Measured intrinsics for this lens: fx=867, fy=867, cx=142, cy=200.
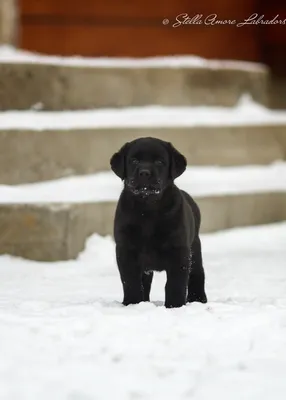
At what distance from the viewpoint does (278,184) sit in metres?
9.12

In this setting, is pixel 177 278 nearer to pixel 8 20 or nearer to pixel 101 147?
pixel 101 147

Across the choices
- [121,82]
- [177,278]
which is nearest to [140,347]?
[177,278]

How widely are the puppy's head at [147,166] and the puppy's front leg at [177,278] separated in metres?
0.38

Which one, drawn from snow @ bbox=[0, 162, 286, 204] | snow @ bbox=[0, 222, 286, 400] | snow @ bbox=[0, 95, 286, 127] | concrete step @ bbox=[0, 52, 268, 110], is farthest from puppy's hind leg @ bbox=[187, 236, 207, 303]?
concrete step @ bbox=[0, 52, 268, 110]

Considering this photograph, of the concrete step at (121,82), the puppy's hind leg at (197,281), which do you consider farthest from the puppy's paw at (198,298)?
the concrete step at (121,82)

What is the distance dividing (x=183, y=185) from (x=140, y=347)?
15.2ft

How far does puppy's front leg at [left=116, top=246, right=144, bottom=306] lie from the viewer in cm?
483

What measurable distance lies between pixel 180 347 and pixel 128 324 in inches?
16.7

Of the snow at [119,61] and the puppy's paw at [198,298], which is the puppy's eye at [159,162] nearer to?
the puppy's paw at [198,298]

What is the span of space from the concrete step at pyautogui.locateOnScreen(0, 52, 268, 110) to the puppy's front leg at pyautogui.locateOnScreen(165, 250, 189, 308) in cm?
396

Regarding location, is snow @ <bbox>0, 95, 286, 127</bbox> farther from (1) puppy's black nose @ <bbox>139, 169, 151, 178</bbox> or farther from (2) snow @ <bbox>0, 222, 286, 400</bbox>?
(1) puppy's black nose @ <bbox>139, 169, 151, 178</bbox>

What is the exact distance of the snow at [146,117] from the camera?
26.7 feet

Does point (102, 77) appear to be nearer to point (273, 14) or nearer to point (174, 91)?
point (174, 91)

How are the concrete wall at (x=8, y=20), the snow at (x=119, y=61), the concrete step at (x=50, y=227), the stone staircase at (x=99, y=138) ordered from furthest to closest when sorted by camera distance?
the concrete wall at (x=8, y=20) → the snow at (x=119, y=61) → the stone staircase at (x=99, y=138) → the concrete step at (x=50, y=227)
